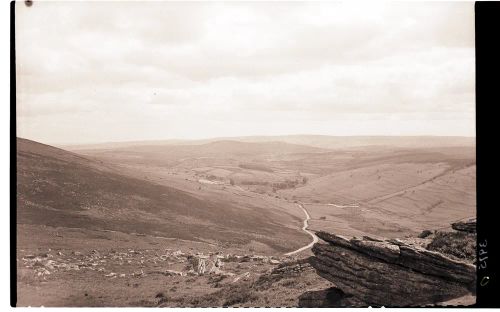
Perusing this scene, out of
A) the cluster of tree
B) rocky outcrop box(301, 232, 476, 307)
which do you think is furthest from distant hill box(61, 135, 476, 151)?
rocky outcrop box(301, 232, 476, 307)

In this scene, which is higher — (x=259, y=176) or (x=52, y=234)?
(x=259, y=176)

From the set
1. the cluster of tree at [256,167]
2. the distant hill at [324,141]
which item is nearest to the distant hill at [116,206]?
the distant hill at [324,141]

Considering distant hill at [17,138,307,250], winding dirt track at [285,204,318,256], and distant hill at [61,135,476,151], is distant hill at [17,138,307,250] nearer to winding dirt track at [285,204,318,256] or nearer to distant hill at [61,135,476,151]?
winding dirt track at [285,204,318,256]

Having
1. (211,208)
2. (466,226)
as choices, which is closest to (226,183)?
(211,208)

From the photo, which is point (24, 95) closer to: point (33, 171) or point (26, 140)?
point (26, 140)

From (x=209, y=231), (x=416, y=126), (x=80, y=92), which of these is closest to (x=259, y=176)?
(x=209, y=231)

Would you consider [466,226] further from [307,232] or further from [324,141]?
[307,232]
